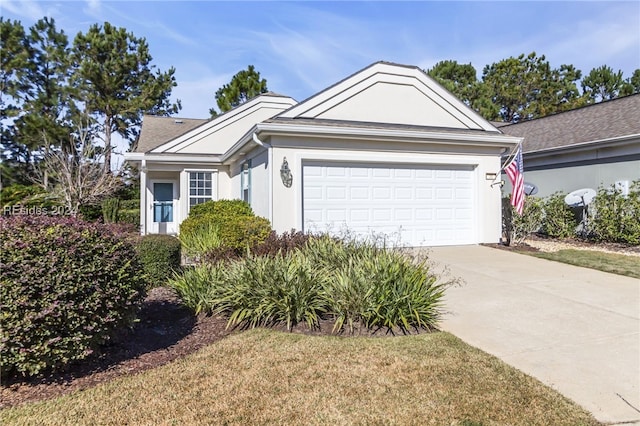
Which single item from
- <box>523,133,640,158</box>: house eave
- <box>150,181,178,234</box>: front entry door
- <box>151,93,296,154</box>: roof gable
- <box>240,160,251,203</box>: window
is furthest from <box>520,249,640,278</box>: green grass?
<box>150,181,178,234</box>: front entry door

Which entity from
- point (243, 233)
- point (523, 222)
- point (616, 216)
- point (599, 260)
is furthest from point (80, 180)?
point (616, 216)

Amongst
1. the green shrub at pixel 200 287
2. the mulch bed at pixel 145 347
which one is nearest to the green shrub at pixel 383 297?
the mulch bed at pixel 145 347

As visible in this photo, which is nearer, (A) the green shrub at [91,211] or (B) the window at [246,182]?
(B) the window at [246,182]

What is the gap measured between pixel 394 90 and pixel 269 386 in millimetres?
10093

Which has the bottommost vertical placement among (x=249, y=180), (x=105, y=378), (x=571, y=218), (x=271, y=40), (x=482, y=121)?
(x=105, y=378)

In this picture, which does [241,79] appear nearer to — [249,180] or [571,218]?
[249,180]

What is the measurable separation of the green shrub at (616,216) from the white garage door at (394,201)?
4340 mm

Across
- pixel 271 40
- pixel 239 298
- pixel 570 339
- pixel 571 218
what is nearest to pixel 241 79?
pixel 271 40

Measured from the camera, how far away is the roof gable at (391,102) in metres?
11.2

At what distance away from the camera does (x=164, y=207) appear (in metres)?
17.3

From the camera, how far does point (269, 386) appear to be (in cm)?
359

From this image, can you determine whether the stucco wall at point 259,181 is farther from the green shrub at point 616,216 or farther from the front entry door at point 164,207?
the green shrub at point 616,216

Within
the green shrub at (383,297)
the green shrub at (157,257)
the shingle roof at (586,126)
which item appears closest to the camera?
the green shrub at (383,297)

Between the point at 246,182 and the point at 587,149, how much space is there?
11.5 metres
